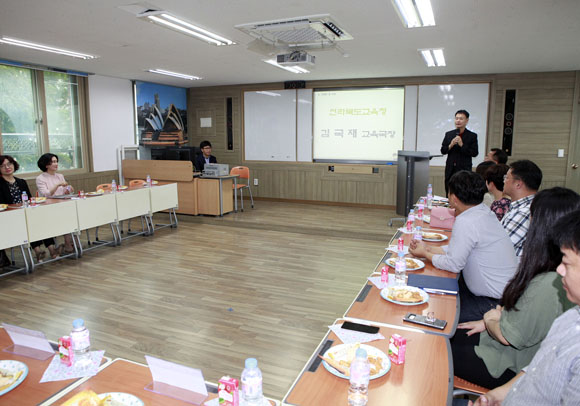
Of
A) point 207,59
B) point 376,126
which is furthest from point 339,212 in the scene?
point 207,59

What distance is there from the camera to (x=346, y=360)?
157cm

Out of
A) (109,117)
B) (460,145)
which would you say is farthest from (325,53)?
(109,117)

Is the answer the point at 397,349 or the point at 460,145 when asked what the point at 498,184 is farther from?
the point at 397,349

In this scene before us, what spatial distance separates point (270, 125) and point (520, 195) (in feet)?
24.0

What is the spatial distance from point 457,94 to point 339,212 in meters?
3.43

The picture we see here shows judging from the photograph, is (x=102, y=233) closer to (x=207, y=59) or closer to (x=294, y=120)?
(x=207, y=59)

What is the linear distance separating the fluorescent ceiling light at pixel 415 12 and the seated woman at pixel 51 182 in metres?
4.94

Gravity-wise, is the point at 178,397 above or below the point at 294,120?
below

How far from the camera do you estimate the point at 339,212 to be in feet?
27.9

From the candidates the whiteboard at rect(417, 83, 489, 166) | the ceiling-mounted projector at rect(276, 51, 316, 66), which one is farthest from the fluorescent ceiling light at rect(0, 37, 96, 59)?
the whiteboard at rect(417, 83, 489, 166)

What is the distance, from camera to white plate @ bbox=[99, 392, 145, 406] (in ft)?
4.57

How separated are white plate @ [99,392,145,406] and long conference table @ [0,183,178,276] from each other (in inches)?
155

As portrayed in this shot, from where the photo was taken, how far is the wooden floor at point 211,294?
3156 millimetres

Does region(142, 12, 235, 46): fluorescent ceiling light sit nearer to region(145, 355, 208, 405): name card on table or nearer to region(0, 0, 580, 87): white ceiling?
region(0, 0, 580, 87): white ceiling
